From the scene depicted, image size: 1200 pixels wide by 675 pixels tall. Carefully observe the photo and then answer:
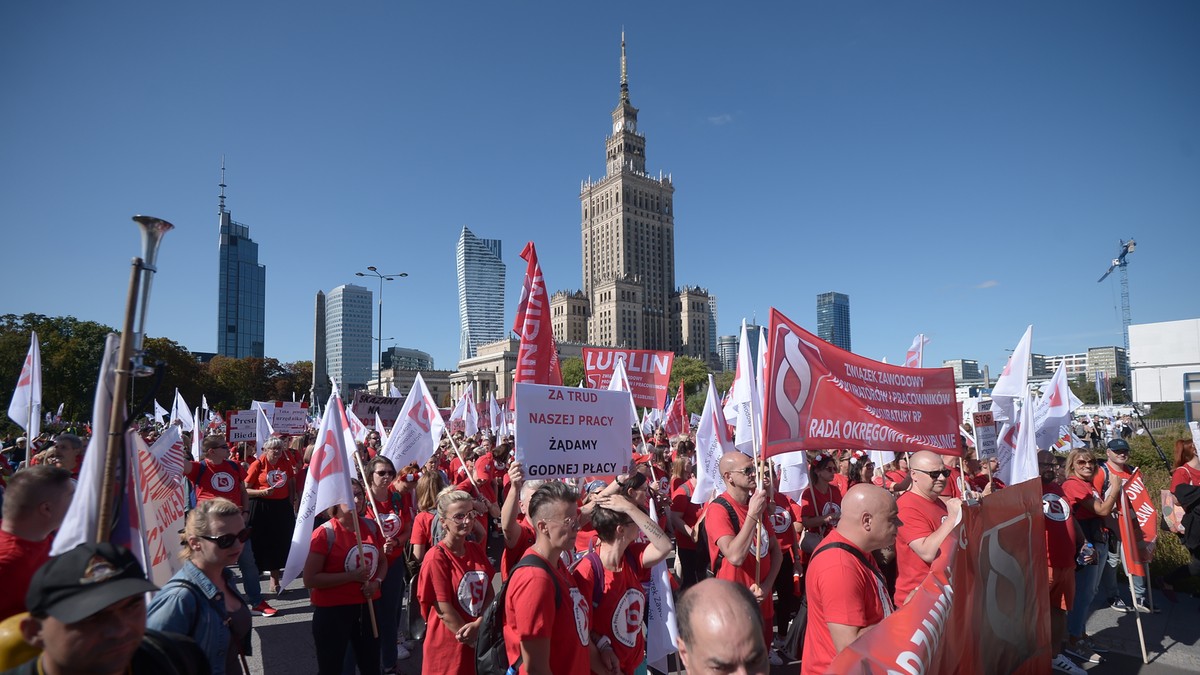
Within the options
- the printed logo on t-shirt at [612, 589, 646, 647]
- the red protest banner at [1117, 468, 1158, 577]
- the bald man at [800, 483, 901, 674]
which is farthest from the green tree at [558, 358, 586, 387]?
the bald man at [800, 483, 901, 674]

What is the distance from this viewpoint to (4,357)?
41.9 m

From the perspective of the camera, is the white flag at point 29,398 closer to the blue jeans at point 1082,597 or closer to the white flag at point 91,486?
the white flag at point 91,486

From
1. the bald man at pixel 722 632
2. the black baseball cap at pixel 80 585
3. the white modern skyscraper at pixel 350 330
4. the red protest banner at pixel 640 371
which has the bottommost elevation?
the bald man at pixel 722 632

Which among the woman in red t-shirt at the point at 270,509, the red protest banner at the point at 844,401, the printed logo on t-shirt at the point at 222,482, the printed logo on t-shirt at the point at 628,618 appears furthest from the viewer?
the woman in red t-shirt at the point at 270,509

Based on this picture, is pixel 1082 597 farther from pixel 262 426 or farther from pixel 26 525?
pixel 262 426

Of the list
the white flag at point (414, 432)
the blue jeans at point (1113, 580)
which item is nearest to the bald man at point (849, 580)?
the white flag at point (414, 432)

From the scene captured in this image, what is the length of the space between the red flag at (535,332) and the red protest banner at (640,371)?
5013mm

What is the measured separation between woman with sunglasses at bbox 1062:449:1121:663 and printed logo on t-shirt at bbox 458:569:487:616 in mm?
5308

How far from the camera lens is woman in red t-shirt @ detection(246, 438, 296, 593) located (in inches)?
354

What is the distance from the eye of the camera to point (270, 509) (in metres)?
9.23

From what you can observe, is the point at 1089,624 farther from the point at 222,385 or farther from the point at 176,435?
the point at 222,385

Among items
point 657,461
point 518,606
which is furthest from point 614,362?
point 518,606

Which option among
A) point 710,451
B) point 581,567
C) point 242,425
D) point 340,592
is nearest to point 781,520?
point 710,451

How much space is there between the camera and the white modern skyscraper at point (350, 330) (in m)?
186
